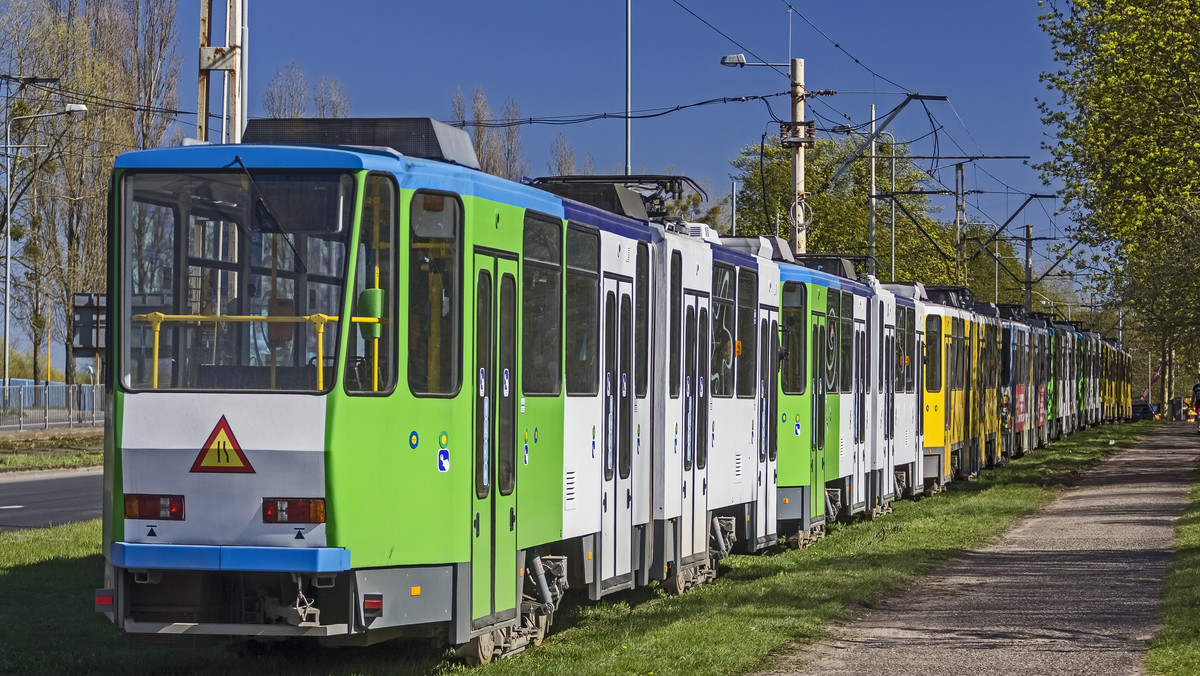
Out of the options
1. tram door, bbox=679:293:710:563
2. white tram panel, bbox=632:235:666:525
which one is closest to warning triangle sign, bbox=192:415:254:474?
white tram panel, bbox=632:235:666:525

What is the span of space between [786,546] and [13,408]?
121 feet

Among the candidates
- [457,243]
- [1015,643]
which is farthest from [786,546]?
[457,243]

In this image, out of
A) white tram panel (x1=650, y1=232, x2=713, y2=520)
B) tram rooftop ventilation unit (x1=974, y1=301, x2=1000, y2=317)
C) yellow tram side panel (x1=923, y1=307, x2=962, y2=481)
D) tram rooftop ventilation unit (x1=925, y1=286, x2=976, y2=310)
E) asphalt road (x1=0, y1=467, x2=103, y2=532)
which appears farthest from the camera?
tram rooftop ventilation unit (x1=974, y1=301, x2=1000, y2=317)

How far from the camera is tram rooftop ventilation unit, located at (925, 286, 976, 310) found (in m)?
31.3

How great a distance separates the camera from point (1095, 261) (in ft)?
118

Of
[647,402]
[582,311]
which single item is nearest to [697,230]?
[647,402]

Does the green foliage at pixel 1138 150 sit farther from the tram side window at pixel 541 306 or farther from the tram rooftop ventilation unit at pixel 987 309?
the tram side window at pixel 541 306

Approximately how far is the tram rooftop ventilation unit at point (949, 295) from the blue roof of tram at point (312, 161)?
22.1m

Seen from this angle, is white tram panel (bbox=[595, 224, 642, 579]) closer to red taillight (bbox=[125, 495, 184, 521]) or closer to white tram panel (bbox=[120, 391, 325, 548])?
white tram panel (bbox=[120, 391, 325, 548])

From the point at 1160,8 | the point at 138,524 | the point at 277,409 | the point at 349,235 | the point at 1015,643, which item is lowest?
the point at 1015,643

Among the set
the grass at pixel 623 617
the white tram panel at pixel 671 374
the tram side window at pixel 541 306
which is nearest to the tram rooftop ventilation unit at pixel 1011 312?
the grass at pixel 623 617

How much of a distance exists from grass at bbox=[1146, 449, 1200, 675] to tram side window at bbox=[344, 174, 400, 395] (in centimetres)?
523

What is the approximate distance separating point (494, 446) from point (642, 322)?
3157 mm

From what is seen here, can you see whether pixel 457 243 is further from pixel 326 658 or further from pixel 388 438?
pixel 326 658
